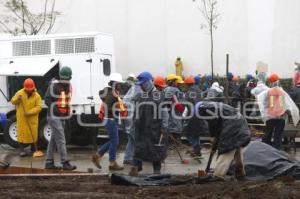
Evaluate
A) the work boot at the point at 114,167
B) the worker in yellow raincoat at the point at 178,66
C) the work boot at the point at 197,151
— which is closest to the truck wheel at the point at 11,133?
the work boot at the point at 114,167

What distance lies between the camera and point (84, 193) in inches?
397

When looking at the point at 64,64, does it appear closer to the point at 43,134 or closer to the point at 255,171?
the point at 43,134

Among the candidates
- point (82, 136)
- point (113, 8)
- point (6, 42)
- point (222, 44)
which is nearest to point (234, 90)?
point (82, 136)

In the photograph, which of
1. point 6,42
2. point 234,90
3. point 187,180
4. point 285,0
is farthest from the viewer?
point 285,0

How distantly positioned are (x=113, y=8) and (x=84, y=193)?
2290 centimetres

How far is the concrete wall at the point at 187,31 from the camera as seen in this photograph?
3031cm

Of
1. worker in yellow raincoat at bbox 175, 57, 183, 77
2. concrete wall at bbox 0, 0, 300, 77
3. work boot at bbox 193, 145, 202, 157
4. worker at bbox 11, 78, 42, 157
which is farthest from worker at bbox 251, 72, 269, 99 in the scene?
worker in yellow raincoat at bbox 175, 57, 183, 77

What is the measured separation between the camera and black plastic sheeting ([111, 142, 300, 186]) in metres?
11.0

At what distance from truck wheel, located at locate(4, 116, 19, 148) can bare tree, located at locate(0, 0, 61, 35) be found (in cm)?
1304

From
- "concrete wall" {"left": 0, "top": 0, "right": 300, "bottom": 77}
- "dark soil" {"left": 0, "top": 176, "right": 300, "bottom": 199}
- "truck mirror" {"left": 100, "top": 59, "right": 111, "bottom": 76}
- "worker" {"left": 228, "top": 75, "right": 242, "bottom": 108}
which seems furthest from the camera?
"concrete wall" {"left": 0, "top": 0, "right": 300, "bottom": 77}

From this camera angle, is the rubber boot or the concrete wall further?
the concrete wall

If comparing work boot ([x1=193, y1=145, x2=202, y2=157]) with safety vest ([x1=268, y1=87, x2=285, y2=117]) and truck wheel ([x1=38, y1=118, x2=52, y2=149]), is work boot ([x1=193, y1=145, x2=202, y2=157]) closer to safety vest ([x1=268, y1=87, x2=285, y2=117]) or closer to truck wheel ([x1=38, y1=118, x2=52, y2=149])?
safety vest ([x1=268, y1=87, x2=285, y2=117])

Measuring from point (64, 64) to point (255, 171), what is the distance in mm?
7696

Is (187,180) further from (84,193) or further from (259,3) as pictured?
(259,3)
